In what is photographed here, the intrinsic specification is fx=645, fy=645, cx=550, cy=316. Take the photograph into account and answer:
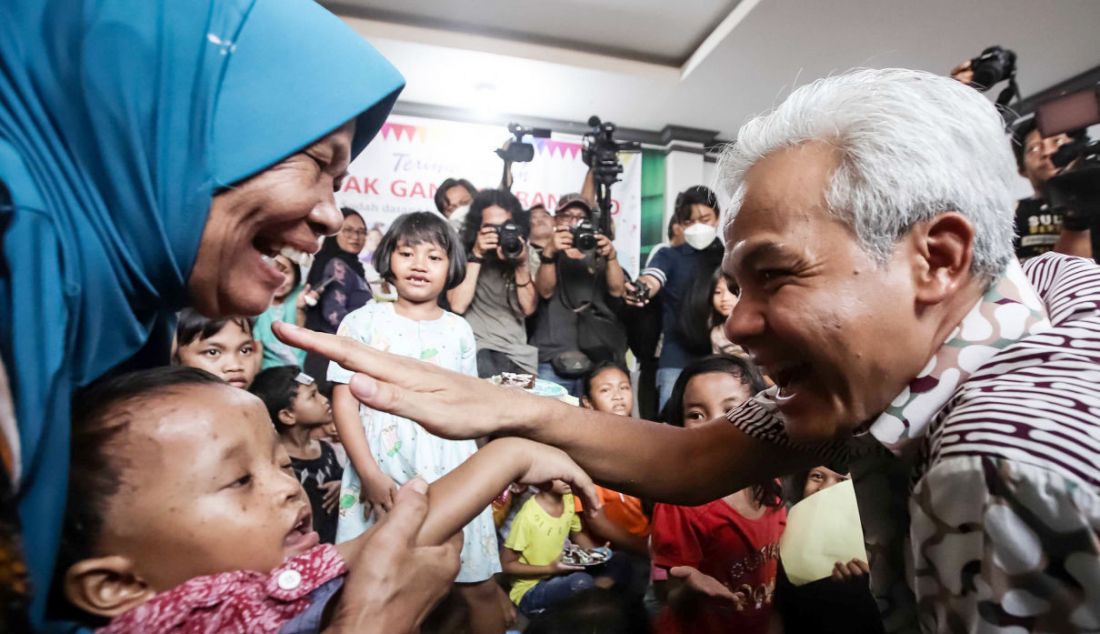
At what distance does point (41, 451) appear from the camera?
26.9 inches

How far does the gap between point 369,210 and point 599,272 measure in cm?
193

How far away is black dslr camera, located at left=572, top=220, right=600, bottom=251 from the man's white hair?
7.50ft

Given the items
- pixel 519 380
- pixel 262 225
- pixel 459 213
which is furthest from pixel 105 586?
pixel 459 213

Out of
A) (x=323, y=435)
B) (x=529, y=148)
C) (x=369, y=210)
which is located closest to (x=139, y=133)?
(x=323, y=435)

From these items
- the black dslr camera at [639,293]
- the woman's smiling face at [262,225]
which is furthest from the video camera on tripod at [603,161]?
the woman's smiling face at [262,225]

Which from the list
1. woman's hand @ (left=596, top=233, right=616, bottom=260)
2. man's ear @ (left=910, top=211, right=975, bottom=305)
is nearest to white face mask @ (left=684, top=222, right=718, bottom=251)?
woman's hand @ (left=596, top=233, right=616, bottom=260)

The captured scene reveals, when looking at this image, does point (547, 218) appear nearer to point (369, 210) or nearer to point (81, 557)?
point (369, 210)

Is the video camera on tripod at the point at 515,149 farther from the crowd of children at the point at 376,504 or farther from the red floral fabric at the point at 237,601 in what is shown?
the red floral fabric at the point at 237,601

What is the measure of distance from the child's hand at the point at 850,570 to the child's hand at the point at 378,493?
1.44m

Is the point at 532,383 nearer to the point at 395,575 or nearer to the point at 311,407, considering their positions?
the point at 311,407

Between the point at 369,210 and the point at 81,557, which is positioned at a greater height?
the point at 369,210

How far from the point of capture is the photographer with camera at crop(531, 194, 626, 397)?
3.02m

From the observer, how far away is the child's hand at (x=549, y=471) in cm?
136

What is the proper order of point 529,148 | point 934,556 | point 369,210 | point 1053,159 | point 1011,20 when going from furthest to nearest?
1. point 369,210
2. point 529,148
3. point 1011,20
4. point 1053,159
5. point 934,556
